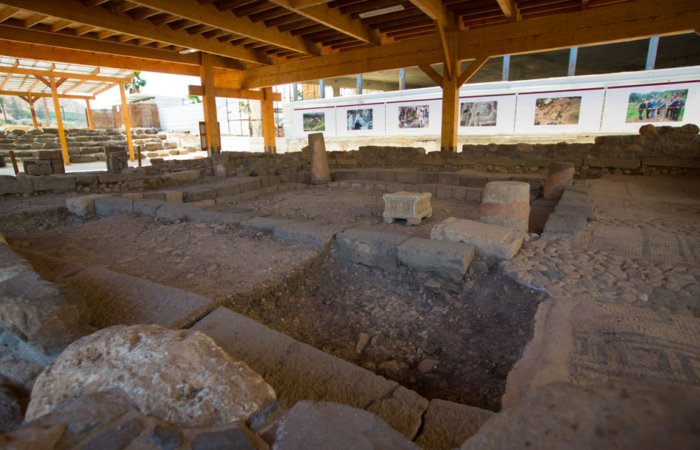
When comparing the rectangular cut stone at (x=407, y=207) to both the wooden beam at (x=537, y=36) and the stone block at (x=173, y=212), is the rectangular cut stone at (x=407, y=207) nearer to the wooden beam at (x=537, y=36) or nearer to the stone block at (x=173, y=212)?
the stone block at (x=173, y=212)

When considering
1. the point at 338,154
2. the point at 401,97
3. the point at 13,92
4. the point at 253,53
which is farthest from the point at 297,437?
the point at 13,92

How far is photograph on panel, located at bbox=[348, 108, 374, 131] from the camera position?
779 inches

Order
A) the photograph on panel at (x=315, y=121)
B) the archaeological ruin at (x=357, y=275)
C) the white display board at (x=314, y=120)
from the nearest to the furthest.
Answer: the archaeological ruin at (x=357, y=275), the white display board at (x=314, y=120), the photograph on panel at (x=315, y=121)

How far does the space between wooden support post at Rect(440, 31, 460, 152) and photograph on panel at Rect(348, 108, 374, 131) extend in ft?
31.1

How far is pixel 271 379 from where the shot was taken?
192 centimetres

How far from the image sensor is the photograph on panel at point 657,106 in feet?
43.4

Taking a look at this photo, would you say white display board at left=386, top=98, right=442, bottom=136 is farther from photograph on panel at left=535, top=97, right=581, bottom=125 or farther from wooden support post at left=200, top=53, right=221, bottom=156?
wooden support post at left=200, top=53, right=221, bottom=156

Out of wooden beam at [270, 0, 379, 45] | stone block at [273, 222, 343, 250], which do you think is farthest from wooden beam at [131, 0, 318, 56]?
stone block at [273, 222, 343, 250]

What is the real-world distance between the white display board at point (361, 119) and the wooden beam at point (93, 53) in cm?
743

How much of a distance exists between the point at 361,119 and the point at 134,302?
18566 millimetres

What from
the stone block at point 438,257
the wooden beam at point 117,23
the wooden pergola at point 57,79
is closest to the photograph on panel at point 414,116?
the wooden beam at point 117,23

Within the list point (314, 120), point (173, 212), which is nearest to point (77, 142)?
point (314, 120)

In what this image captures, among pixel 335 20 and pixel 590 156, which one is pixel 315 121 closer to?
pixel 335 20

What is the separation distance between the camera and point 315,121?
21.9 metres
